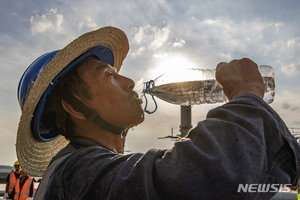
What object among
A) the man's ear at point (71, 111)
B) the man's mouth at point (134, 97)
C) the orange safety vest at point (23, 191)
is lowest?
the orange safety vest at point (23, 191)

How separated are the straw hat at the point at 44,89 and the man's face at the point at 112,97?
0.22m

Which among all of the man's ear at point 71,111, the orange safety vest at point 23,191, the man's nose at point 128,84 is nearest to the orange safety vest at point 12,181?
the orange safety vest at point 23,191

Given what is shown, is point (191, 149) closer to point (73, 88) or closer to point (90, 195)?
point (90, 195)

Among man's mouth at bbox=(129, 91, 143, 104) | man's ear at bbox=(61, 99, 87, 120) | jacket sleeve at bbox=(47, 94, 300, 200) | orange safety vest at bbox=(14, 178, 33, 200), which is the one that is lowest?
orange safety vest at bbox=(14, 178, 33, 200)

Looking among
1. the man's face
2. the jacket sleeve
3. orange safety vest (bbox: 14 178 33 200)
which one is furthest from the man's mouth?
orange safety vest (bbox: 14 178 33 200)

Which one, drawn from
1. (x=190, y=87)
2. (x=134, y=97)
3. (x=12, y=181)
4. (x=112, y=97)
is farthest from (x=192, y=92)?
(x=12, y=181)

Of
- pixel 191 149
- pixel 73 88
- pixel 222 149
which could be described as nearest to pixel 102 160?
pixel 191 149

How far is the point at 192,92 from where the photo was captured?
3605 mm

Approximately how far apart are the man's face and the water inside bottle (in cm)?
164

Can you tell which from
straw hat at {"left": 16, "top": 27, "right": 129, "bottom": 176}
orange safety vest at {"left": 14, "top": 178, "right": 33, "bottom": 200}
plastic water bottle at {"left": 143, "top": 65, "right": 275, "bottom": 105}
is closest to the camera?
straw hat at {"left": 16, "top": 27, "right": 129, "bottom": 176}

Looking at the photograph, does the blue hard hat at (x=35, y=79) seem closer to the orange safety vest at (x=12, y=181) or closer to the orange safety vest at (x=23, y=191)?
the orange safety vest at (x=23, y=191)

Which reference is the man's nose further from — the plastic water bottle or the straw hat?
the plastic water bottle

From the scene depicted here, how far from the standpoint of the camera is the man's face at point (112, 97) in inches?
73.8

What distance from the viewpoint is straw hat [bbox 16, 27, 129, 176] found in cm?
177
